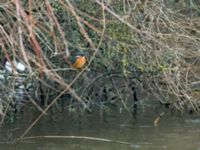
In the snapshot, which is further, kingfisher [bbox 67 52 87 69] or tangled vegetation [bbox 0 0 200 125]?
kingfisher [bbox 67 52 87 69]

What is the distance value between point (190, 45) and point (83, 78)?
2046mm

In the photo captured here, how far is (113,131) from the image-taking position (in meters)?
11.3

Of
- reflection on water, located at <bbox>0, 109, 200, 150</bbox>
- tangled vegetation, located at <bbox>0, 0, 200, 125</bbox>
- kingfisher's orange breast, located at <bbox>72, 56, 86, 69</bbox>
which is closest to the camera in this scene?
tangled vegetation, located at <bbox>0, 0, 200, 125</bbox>

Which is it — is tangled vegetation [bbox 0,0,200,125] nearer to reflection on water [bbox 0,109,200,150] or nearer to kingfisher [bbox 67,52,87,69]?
kingfisher [bbox 67,52,87,69]

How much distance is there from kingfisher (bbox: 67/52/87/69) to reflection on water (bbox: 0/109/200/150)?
47.2 inches

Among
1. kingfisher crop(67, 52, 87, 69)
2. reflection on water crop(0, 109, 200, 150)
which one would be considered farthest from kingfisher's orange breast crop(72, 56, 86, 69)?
reflection on water crop(0, 109, 200, 150)

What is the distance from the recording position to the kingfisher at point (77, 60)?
1052 centimetres

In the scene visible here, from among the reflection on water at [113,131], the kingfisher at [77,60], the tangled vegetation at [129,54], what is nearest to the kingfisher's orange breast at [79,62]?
the kingfisher at [77,60]

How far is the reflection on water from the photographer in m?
10.1

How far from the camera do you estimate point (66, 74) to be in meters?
11.4

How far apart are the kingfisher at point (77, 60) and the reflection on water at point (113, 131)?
1.20m

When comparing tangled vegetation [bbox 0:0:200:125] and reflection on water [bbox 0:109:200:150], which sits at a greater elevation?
tangled vegetation [bbox 0:0:200:125]

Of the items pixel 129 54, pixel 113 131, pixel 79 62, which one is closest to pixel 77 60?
pixel 79 62

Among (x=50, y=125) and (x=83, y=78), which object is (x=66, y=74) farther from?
(x=50, y=125)
